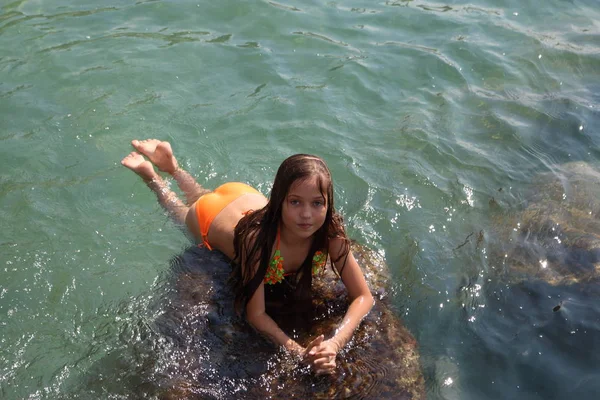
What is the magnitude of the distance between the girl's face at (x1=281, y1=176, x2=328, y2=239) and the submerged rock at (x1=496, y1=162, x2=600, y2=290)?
Answer: 2.02 metres

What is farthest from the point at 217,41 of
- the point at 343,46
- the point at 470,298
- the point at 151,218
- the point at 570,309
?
the point at 570,309

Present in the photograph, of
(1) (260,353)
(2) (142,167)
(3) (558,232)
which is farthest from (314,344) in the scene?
(3) (558,232)

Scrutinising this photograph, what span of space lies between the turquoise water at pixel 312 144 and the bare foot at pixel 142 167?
200 millimetres

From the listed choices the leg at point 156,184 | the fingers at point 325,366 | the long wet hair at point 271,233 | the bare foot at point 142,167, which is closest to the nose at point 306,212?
the long wet hair at point 271,233

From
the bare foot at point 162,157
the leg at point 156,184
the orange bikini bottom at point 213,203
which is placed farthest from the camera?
the bare foot at point 162,157

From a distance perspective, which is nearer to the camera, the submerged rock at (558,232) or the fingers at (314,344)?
the fingers at (314,344)

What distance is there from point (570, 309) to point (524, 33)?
5.62 m

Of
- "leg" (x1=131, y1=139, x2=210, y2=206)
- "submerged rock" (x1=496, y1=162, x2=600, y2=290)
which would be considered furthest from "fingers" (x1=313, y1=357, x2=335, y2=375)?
"leg" (x1=131, y1=139, x2=210, y2=206)

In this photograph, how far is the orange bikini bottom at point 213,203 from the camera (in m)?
5.46

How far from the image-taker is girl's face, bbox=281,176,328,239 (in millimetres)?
4285

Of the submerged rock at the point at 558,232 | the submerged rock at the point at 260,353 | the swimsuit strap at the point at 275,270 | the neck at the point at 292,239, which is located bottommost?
the submerged rock at the point at 558,232

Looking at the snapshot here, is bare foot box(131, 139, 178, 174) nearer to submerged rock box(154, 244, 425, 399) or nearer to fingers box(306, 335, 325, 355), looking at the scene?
submerged rock box(154, 244, 425, 399)

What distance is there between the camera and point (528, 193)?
6605 millimetres

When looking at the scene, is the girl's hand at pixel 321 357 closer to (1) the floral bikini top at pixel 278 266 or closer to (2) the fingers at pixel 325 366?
(2) the fingers at pixel 325 366
